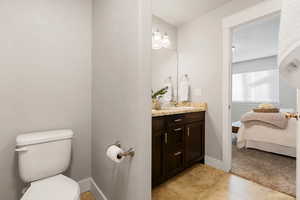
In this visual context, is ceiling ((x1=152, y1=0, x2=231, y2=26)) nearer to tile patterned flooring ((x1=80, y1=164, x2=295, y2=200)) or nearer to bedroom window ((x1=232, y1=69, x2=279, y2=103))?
tile patterned flooring ((x1=80, y1=164, x2=295, y2=200))

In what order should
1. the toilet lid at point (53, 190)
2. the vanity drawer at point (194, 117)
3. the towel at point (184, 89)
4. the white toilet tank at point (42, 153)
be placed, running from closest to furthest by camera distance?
the toilet lid at point (53, 190)
the white toilet tank at point (42, 153)
the vanity drawer at point (194, 117)
the towel at point (184, 89)

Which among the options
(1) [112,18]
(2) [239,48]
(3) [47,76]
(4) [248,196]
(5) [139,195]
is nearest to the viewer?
(5) [139,195]

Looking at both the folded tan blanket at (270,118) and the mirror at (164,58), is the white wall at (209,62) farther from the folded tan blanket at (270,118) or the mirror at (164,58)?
the folded tan blanket at (270,118)

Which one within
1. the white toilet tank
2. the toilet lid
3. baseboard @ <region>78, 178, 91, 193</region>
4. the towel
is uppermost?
the towel

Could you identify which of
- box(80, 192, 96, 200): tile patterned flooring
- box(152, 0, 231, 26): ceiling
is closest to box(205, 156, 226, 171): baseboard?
box(80, 192, 96, 200): tile patterned flooring

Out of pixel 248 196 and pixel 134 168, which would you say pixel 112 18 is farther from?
pixel 248 196

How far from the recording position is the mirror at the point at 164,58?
223 centimetres

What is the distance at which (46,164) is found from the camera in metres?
1.19

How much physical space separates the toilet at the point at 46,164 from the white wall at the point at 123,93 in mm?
313

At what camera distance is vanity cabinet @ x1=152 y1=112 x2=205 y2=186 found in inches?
60.6

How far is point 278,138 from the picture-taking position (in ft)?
7.97

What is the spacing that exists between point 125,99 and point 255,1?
2025mm

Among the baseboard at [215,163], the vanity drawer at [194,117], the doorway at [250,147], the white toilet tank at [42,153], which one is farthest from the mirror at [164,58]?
the white toilet tank at [42,153]

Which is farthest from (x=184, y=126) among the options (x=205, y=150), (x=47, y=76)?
(x=47, y=76)
